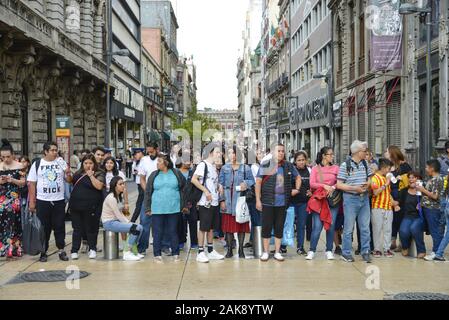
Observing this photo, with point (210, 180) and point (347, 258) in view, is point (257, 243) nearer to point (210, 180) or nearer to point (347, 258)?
point (210, 180)

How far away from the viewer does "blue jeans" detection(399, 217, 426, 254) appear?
10273 millimetres

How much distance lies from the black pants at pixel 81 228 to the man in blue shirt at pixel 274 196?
282 cm

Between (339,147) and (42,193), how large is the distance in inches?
1288

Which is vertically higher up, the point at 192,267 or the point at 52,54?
the point at 52,54

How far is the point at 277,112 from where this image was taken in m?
75.4

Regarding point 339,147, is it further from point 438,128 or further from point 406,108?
point 438,128

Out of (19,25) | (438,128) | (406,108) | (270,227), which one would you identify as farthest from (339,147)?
(270,227)

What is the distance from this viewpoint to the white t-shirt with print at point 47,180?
1021 cm

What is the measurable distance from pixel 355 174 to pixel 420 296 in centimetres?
299

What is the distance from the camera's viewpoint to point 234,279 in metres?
8.53

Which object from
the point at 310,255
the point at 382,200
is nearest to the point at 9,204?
the point at 310,255

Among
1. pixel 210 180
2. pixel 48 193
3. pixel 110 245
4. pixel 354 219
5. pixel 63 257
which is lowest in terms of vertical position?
pixel 63 257

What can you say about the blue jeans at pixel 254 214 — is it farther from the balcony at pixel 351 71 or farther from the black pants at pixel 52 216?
the balcony at pixel 351 71

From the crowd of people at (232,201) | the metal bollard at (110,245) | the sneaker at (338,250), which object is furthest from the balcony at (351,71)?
the metal bollard at (110,245)
